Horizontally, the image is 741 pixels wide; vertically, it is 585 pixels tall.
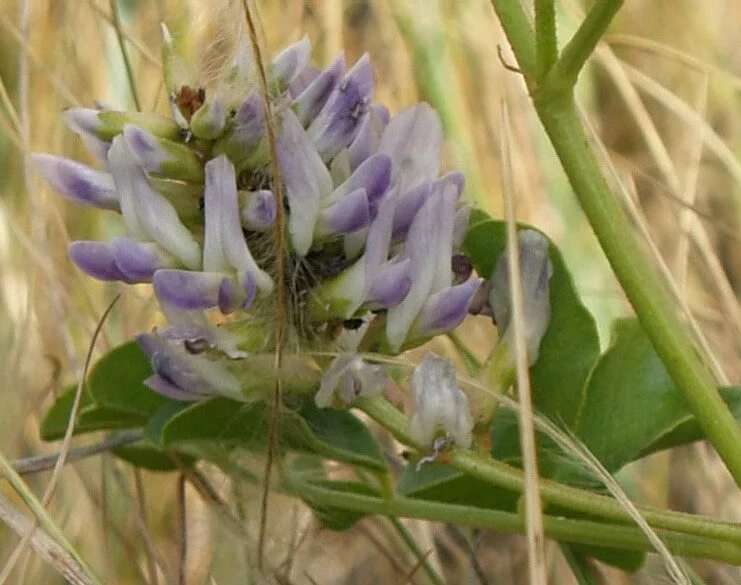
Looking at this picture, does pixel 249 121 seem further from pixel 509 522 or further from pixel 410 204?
pixel 509 522

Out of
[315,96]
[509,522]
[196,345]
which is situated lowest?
[509,522]

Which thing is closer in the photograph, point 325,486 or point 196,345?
point 196,345

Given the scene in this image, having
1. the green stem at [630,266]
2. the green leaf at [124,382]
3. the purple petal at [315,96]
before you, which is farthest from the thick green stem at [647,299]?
the green leaf at [124,382]

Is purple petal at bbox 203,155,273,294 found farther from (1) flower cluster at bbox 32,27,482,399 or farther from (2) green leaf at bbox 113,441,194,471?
(2) green leaf at bbox 113,441,194,471

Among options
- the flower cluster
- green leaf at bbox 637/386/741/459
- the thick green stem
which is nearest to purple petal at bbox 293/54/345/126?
the flower cluster

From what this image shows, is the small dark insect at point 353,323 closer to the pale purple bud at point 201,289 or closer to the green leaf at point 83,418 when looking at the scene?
the pale purple bud at point 201,289

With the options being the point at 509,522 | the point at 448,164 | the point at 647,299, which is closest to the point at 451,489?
the point at 509,522

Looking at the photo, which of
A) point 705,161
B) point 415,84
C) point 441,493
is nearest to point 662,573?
point 441,493
